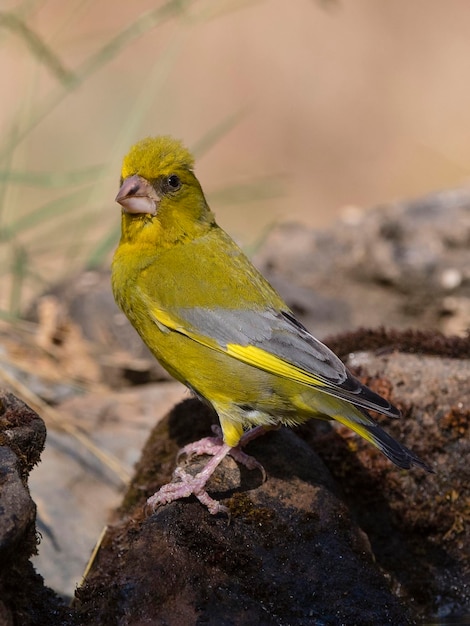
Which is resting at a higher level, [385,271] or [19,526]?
[385,271]

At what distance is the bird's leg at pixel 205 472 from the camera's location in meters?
3.52

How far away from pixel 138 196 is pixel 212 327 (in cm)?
66

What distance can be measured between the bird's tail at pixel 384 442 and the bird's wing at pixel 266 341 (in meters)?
0.17

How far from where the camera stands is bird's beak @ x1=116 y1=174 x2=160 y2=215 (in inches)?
160

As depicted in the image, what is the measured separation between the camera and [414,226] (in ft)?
24.4

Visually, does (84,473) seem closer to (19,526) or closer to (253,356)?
(253,356)

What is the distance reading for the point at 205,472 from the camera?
3631mm

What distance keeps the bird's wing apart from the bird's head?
1.38 ft

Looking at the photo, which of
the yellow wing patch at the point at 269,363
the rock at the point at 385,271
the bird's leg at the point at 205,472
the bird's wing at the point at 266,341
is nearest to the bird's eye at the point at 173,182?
the bird's wing at the point at 266,341

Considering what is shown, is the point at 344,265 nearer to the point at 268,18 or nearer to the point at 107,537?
the point at 107,537

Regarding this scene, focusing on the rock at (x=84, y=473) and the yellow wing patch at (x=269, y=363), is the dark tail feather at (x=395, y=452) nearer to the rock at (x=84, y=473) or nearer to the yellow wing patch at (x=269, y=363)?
the yellow wing patch at (x=269, y=363)

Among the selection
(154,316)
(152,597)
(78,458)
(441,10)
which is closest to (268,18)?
(441,10)

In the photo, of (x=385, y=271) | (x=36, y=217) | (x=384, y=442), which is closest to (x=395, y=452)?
(x=384, y=442)

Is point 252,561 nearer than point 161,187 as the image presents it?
Yes
